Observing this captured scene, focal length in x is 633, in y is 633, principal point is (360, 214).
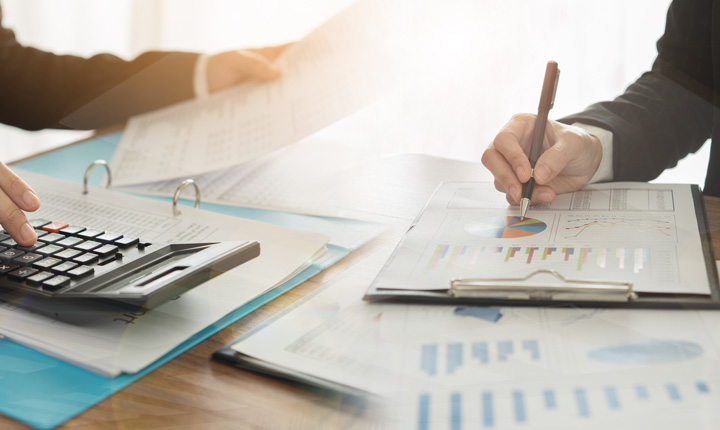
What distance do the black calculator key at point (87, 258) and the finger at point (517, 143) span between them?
40cm

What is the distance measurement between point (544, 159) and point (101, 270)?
432mm

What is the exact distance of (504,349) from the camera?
1.27ft

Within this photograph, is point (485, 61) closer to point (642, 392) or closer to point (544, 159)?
point (544, 159)

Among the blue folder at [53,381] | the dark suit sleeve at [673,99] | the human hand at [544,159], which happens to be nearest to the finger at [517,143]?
the human hand at [544,159]

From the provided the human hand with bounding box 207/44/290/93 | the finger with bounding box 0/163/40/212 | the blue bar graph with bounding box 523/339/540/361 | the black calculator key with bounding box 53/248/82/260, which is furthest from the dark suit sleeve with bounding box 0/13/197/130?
the blue bar graph with bounding box 523/339/540/361

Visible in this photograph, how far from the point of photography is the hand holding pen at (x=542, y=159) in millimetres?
644

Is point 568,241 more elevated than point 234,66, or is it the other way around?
point 234,66

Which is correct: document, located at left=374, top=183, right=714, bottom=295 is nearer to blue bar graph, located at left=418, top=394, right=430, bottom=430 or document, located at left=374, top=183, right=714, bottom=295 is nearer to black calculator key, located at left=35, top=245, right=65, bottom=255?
blue bar graph, located at left=418, top=394, right=430, bottom=430

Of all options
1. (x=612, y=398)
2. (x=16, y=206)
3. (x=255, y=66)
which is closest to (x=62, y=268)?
(x=16, y=206)

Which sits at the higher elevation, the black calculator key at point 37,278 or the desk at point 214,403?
the black calculator key at point 37,278

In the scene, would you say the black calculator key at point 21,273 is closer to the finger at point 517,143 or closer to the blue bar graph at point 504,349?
the blue bar graph at point 504,349

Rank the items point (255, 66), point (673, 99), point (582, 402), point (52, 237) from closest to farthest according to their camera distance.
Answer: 1. point (582, 402)
2. point (52, 237)
3. point (673, 99)
4. point (255, 66)

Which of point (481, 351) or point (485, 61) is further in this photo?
point (485, 61)

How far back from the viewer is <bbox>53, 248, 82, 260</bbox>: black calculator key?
1.62 ft
